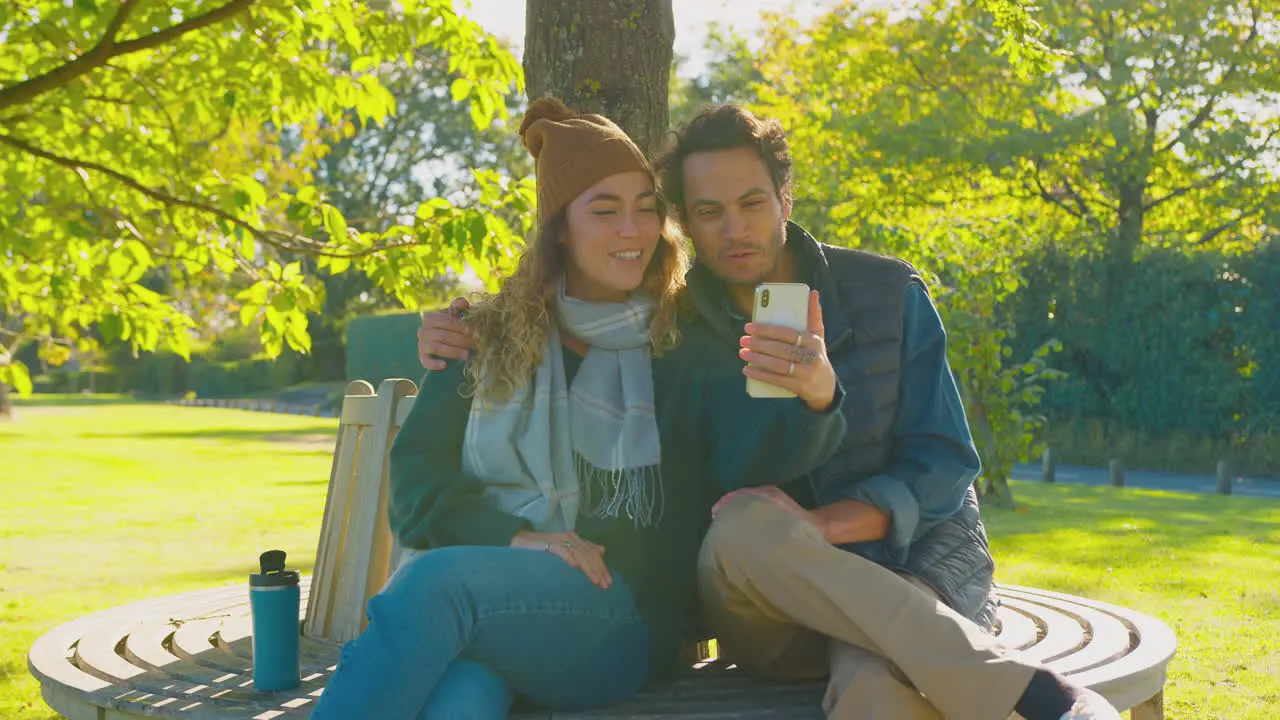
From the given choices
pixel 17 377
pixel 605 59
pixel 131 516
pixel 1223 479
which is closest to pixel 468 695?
pixel 605 59

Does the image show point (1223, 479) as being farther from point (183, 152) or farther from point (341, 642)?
point (341, 642)

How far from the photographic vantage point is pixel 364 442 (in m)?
3.78

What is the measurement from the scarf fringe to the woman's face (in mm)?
438

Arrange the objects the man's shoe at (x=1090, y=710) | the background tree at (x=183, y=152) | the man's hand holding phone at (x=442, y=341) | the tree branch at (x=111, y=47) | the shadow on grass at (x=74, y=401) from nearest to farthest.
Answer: the man's shoe at (x=1090, y=710) < the man's hand holding phone at (x=442, y=341) < the tree branch at (x=111, y=47) < the background tree at (x=183, y=152) < the shadow on grass at (x=74, y=401)

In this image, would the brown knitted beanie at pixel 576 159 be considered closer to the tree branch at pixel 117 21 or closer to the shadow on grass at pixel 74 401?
the tree branch at pixel 117 21

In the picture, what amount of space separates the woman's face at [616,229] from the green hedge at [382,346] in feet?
88.5

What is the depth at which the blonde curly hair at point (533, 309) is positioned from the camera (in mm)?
3014

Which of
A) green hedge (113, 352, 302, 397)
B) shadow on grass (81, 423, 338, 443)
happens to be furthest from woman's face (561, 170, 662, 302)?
green hedge (113, 352, 302, 397)

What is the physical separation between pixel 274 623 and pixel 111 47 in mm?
3541

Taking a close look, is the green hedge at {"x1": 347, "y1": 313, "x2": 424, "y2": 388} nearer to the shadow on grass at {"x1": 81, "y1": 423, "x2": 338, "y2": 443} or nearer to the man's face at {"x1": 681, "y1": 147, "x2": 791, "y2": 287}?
the shadow on grass at {"x1": 81, "y1": 423, "x2": 338, "y2": 443}

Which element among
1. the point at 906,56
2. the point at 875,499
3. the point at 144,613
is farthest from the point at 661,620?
the point at 906,56

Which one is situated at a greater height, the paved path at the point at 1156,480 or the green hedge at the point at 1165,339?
the green hedge at the point at 1165,339

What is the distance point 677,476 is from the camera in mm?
3068

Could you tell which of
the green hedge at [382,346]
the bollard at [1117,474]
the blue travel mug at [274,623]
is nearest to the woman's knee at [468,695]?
the blue travel mug at [274,623]
